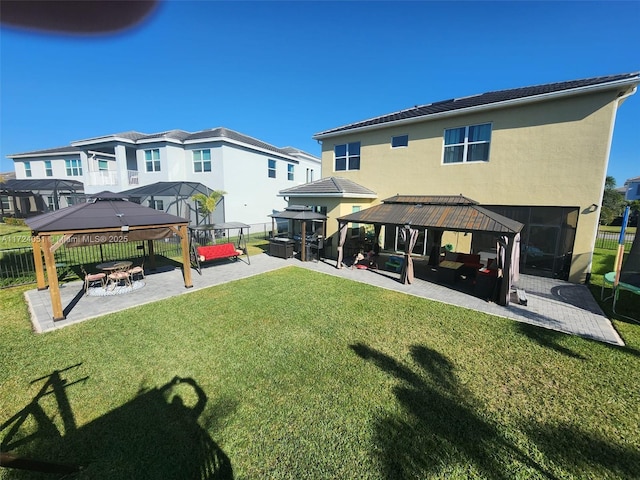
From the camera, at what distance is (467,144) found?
13.4m

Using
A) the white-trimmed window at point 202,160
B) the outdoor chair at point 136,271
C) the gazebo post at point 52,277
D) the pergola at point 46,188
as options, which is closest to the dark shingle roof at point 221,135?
the white-trimmed window at point 202,160

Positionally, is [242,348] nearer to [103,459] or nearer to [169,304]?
[103,459]

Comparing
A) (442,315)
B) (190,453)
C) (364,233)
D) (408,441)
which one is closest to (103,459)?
(190,453)

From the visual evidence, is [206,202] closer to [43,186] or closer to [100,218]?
[100,218]

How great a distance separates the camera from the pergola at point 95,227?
24.2 ft

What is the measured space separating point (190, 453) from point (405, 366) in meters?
4.00

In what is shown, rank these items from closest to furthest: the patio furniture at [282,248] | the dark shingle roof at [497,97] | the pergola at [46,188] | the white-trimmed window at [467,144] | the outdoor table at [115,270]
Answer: the outdoor table at [115,270] < the dark shingle roof at [497,97] < the white-trimmed window at [467,144] < the patio furniture at [282,248] < the pergola at [46,188]

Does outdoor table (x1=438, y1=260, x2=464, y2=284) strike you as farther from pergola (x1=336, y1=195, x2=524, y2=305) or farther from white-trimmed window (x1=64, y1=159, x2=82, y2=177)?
white-trimmed window (x1=64, y1=159, x2=82, y2=177)

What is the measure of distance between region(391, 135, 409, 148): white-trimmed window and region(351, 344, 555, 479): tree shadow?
1259 cm

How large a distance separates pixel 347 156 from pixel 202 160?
13.0 m

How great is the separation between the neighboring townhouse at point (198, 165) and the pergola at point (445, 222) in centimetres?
Result: 1336

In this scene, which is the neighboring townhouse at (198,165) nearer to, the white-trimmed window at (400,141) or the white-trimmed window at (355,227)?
the white-trimmed window at (355,227)

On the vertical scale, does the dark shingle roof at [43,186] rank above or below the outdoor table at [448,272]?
above

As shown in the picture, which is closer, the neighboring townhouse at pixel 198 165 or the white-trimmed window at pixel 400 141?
the white-trimmed window at pixel 400 141
